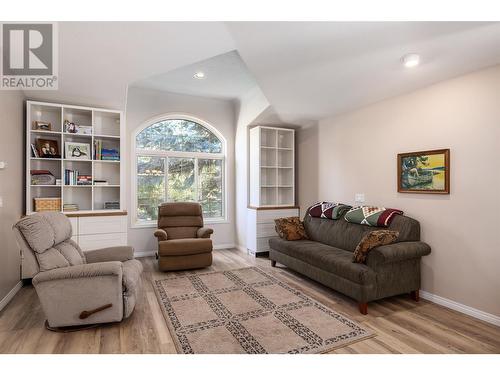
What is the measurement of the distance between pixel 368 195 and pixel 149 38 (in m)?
3.20

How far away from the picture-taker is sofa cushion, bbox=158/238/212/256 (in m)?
3.95

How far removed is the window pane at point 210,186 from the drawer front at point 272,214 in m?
1.11

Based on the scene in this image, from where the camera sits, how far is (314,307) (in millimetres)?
2836

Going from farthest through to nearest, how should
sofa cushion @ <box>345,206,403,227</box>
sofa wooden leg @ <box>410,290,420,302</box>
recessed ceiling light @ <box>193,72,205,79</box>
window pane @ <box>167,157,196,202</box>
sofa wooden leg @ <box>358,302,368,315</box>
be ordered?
window pane @ <box>167,157,196,202</box>
recessed ceiling light @ <box>193,72,205,79</box>
sofa cushion @ <box>345,206,403,227</box>
sofa wooden leg @ <box>410,290,420,302</box>
sofa wooden leg @ <box>358,302,368,315</box>

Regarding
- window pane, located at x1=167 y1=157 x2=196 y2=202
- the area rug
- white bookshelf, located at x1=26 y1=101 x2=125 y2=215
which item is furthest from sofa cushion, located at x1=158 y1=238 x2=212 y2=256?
window pane, located at x1=167 y1=157 x2=196 y2=202

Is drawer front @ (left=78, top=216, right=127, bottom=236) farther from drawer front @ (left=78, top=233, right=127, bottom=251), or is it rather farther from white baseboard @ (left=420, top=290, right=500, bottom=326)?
white baseboard @ (left=420, top=290, right=500, bottom=326)

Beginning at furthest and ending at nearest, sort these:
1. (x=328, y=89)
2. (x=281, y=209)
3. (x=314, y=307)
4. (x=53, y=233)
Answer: (x=281, y=209)
(x=328, y=89)
(x=314, y=307)
(x=53, y=233)

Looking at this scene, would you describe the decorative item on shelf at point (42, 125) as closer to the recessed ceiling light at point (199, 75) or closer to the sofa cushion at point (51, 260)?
the sofa cushion at point (51, 260)

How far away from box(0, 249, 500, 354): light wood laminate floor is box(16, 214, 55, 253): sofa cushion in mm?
712

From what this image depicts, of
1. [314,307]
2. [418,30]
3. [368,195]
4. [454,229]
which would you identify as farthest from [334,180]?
[418,30]

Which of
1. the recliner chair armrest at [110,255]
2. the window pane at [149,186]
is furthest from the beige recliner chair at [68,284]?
the window pane at [149,186]

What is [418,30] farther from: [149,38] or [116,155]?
[116,155]

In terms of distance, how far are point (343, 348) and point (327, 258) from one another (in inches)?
44.9

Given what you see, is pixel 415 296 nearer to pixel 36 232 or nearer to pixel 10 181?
pixel 36 232
